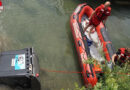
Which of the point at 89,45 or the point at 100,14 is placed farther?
the point at 89,45

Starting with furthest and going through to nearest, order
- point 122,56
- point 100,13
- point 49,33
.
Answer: point 49,33 < point 100,13 < point 122,56

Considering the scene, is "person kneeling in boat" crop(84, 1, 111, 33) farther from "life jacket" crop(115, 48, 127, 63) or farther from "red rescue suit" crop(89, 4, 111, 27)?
"life jacket" crop(115, 48, 127, 63)

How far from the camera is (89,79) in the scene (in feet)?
11.9

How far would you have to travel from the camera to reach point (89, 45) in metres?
4.76

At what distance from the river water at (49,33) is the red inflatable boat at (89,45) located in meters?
0.54

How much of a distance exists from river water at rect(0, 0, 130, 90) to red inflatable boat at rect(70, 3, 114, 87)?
0.54m

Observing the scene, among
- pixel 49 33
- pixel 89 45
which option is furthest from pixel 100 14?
pixel 49 33

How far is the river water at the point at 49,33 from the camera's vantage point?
4309 millimetres

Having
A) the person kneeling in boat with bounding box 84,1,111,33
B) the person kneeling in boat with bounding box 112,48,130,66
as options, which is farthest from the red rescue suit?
the person kneeling in boat with bounding box 112,48,130,66

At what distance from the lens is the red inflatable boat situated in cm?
376

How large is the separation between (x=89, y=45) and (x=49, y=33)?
64.6 inches

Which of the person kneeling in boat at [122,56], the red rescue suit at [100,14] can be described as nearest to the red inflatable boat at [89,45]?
the person kneeling in boat at [122,56]

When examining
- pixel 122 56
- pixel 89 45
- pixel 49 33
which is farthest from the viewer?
pixel 49 33

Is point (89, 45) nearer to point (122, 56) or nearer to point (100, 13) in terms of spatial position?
point (100, 13)
